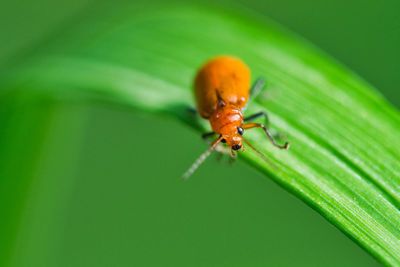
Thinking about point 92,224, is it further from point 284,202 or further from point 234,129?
point 234,129

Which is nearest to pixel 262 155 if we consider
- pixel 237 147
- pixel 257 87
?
pixel 237 147

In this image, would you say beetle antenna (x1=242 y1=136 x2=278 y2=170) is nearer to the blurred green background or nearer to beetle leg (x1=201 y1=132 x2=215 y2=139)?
beetle leg (x1=201 y1=132 x2=215 y2=139)

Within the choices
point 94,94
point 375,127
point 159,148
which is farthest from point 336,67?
point 159,148

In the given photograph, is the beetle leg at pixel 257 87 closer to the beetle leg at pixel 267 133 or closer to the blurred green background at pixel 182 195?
the beetle leg at pixel 267 133

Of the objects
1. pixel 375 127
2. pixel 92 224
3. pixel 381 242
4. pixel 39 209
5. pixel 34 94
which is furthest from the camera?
pixel 92 224

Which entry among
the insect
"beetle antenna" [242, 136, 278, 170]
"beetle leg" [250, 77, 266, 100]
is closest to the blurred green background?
the insect

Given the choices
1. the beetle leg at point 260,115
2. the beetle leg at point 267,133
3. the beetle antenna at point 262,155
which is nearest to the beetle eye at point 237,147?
the beetle antenna at point 262,155

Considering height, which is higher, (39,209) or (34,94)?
Result: (34,94)
